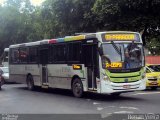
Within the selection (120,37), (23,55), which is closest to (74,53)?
(120,37)

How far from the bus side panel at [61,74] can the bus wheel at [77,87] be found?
303 millimetres

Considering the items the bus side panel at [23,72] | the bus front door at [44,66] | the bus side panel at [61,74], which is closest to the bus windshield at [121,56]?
the bus side panel at [61,74]

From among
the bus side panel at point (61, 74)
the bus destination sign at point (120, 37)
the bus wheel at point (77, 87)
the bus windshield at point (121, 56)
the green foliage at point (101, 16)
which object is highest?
the green foliage at point (101, 16)

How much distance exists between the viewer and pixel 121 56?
17.5 m

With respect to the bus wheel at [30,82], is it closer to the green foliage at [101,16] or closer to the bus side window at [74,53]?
the bus side window at [74,53]

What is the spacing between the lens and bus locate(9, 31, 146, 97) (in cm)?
1728

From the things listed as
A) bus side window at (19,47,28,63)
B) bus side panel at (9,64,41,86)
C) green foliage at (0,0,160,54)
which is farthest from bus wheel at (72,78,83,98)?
green foliage at (0,0,160,54)

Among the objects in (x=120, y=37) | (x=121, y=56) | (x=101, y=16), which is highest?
(x=101, y=16)

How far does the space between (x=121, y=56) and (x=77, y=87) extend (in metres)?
2.80

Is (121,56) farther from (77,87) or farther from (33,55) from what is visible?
(33,55)

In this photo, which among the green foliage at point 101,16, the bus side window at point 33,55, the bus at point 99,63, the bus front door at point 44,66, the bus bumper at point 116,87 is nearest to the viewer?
the bus bumper at point 116,87

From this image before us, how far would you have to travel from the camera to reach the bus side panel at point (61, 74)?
1931 centimetres

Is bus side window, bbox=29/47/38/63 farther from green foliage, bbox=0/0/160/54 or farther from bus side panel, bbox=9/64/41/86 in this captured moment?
green foliage, bbox=0/0/160/54

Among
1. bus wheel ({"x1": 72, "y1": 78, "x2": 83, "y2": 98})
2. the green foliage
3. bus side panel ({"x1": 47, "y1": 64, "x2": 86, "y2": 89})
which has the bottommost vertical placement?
bus wheel ({"x1": 72, "y1": 78, "x2": 83, "y2": 98})
